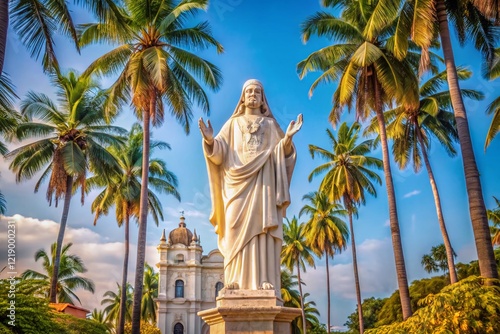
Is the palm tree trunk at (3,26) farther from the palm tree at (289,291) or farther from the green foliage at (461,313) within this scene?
the palm tree at (289,291)

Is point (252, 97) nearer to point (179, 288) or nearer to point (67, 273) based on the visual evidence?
point (67, 273)

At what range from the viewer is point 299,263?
152 feet

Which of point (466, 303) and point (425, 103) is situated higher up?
point (425, 103)

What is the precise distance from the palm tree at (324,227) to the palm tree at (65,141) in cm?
1916

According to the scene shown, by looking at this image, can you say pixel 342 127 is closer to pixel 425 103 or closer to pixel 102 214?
pixel 425 103

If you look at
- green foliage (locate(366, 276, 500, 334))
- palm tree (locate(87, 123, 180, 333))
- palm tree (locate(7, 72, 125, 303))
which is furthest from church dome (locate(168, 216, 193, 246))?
green foliage (locate(366, 276, 500, 334))

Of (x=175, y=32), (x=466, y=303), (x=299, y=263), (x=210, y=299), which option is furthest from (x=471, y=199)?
(x=210, y=299)

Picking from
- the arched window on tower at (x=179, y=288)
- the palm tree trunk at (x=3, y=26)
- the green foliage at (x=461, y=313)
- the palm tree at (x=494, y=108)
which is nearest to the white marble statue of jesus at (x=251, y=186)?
the green foliage at (x=461, y=313)

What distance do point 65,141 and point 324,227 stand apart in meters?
22.3

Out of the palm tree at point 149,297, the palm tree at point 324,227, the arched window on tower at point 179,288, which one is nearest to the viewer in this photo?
the palm tree at point 324,227

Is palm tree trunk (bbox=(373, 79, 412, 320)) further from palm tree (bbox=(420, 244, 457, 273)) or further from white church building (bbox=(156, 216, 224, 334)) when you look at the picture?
white church building (bbox=(156, 216, 224, 334))

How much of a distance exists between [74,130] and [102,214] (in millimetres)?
9362

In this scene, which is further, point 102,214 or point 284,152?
point 102,214

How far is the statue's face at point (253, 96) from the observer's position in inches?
265
